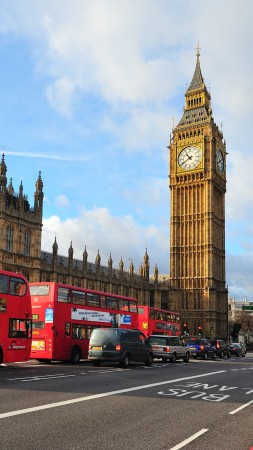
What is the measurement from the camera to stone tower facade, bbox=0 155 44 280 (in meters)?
62.1

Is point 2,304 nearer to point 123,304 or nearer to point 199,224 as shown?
point 123,304

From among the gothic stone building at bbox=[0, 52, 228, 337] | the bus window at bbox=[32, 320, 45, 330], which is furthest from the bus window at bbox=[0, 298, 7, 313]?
the gothic stone building at bbox=[0, 52, 228, 337]

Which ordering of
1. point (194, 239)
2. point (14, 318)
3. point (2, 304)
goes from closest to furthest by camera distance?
1. point (2, 304)
2. point (14, 318)
3. point (194, 239)

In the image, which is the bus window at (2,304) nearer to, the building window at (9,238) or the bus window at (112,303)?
the bus window at (112,303)

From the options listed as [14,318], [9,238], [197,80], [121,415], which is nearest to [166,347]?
[14,318]

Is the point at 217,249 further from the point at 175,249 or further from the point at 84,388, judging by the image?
the point at 84,388

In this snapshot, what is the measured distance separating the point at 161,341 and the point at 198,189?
7725 centimetres

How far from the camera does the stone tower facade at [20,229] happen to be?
62062 mm

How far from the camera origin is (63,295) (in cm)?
2780

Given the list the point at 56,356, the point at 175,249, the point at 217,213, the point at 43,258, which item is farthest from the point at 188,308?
the point at 56,356

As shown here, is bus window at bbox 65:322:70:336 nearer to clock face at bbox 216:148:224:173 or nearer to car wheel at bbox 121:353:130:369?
car wheel at bbox 121:353:130:369

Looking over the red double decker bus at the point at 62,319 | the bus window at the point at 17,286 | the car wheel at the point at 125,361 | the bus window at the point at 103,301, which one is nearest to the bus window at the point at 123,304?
the bus window at the point at 103,301

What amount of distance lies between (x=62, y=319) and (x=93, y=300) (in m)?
3.66

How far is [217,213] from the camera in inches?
4338
